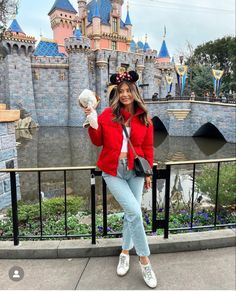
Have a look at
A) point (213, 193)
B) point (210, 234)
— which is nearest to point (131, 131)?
point (210, 234)

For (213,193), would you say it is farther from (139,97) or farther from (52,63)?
(52,63)

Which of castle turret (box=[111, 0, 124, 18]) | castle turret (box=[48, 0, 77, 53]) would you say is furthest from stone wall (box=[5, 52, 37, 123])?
castle turret (box=[111, 0, 124, 18])

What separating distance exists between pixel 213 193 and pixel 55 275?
2.87 metres

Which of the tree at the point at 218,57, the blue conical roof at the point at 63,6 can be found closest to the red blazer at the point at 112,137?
the blue conical roof at the point at 63,6

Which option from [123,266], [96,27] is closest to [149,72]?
[96,27]

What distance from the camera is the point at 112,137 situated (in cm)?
212

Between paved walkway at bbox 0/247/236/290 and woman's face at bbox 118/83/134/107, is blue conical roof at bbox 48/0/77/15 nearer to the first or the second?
woman's face at bbox 118/83/134/107

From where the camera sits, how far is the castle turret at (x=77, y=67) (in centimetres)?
2591

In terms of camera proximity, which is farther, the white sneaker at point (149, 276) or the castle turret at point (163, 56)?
the castle turret at point (163, 56)

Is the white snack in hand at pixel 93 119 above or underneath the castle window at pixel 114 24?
underneath

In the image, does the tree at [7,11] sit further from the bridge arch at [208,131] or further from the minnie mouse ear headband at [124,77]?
the bridge arch at [208,131]

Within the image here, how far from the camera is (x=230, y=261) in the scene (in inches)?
95.9

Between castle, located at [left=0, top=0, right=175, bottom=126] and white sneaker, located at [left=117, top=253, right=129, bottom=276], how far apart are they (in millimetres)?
20856

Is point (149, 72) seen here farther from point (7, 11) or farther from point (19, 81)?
point (7, 11)
